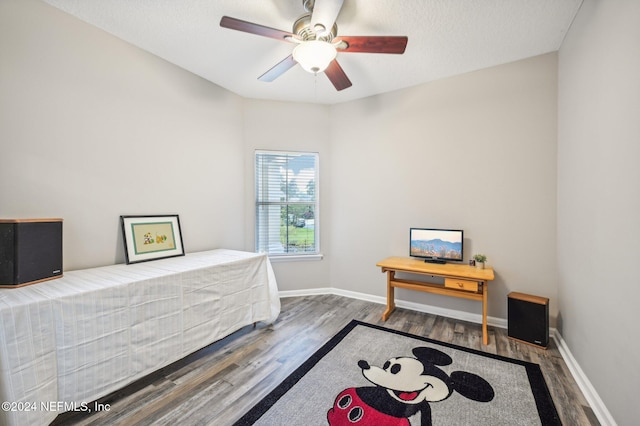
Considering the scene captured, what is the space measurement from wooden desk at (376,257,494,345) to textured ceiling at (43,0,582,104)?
2083 mm

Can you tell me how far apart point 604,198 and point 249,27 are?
97.1 inches

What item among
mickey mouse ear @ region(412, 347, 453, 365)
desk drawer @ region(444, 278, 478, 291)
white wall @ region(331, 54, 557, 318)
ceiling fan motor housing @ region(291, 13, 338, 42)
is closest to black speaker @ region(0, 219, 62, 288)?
ceiling fan motor housing @ region(291, 13, 338, 42)

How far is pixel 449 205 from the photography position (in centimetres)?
307

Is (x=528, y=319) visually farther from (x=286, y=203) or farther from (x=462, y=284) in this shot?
(x=286, y=203)

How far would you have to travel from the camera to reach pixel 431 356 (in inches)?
88.5

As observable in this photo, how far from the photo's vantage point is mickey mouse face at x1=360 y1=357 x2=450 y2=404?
178 centimetres

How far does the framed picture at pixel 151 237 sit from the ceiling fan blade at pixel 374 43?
2231mm

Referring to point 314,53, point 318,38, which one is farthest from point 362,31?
point 314,53

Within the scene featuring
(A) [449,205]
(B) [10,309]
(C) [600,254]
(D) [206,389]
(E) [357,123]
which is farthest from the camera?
(E) [357,123]

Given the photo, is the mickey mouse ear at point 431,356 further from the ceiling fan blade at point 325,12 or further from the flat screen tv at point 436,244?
the ceiling fan blade at point 325,12

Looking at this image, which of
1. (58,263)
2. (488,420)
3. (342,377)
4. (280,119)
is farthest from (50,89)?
Answer: (488,420)

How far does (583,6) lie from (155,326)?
380cm

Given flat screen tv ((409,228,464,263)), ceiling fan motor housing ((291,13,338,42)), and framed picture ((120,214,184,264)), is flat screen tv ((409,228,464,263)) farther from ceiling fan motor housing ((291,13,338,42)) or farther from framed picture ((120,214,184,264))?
framed picture ((120,214,184,264))

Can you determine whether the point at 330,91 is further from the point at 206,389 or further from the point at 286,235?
the point at 206,389
